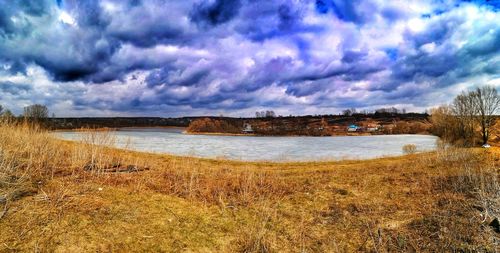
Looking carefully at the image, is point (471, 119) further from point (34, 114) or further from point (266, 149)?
point (34, 114)

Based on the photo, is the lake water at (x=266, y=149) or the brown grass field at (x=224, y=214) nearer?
the brown grass field at (x=224, y=214)

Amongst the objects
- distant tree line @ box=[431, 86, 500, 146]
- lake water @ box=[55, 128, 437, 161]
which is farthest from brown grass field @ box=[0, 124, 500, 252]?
distant tree line @ box=[431, 86, 500, 146]

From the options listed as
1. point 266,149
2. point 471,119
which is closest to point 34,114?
point 266,149

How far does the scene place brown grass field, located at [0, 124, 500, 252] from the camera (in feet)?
26.6

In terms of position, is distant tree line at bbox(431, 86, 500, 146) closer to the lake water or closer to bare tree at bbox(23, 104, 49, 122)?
the lake water

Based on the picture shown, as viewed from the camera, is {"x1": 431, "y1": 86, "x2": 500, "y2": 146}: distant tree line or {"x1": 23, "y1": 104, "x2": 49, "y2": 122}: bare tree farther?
{"x1": 431, "y1": 86, "x2": 500, "y2": 146}: distant tree line

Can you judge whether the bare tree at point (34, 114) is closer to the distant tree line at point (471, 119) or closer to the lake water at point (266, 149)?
the lake water at point (266, 149)

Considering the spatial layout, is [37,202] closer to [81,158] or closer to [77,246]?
[77,246]

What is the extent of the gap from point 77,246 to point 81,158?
7.56m

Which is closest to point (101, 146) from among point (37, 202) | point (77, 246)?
point (37, 202)

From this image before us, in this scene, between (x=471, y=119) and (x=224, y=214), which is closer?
(x=224, y=214)

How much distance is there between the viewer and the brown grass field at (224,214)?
26.6ft

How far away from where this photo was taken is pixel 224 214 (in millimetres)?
10516

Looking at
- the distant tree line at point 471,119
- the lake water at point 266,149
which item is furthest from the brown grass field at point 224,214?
the distant tree line at point 471,119
